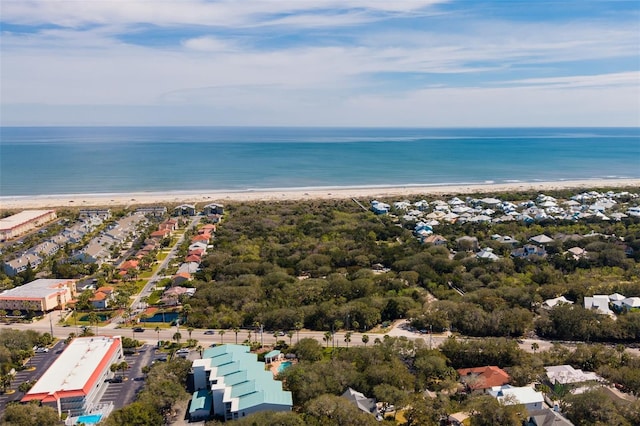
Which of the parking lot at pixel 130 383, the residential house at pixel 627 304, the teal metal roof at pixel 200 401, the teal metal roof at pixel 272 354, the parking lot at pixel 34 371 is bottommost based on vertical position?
the parking lot at pixel 130 383

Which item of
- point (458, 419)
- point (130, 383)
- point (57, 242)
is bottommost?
point (458, 419)

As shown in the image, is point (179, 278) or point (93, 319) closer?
point (93, 319)

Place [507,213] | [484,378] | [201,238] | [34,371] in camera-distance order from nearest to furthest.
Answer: [484,378] → [34,371] → [201,238] → [507,213]

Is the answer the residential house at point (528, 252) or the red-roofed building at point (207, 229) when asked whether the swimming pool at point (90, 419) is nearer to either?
the red-roofed building at point (207, 229)

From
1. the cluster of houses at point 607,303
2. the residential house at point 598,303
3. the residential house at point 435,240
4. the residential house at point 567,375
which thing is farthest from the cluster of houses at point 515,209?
the residential house at point 567,375

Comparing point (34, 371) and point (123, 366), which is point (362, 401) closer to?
point (123, 366)

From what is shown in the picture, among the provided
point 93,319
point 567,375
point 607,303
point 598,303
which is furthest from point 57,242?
point 607,303

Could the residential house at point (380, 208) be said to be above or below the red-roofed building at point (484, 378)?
above

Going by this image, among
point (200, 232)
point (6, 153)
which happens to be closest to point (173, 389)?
point (200, 232)

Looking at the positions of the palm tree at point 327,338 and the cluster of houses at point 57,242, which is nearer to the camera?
the palm tree at point 327,338
